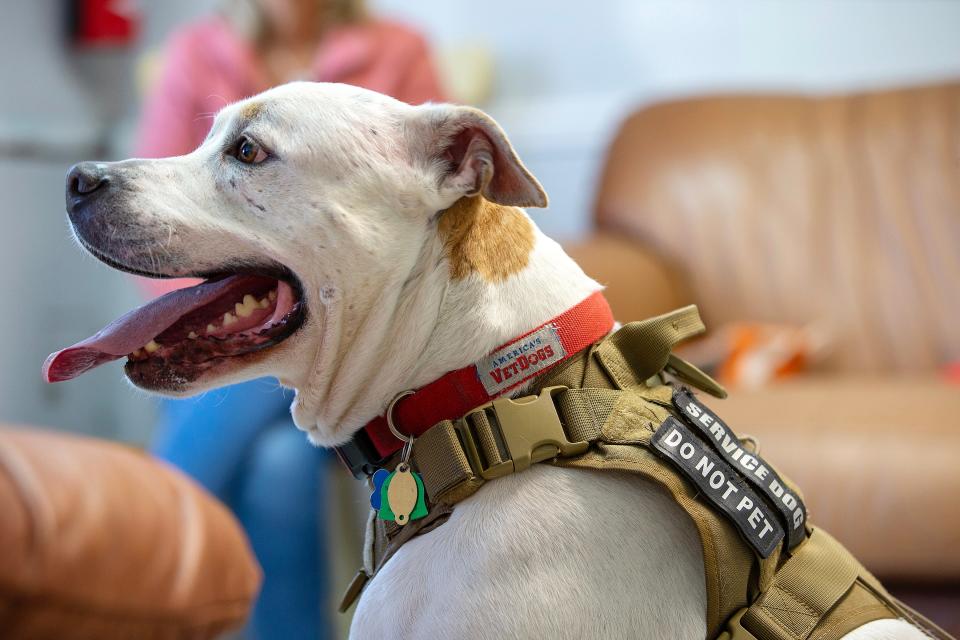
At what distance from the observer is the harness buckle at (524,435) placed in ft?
3.03

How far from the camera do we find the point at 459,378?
979 millimetres

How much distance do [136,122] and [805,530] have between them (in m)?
3.33

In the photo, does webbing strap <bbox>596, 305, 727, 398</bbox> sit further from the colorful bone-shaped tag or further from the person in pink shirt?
the person in pink shirt

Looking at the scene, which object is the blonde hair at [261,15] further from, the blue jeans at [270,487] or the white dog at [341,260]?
the white dog at [341,260]

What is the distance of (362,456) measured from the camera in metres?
1.05

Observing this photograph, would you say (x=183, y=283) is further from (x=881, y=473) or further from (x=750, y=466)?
(x=881, y=473)

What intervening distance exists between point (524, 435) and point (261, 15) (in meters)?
2.28

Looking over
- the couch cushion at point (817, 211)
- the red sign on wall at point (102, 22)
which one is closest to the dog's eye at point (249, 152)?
the couch cushion at point (817, 211)

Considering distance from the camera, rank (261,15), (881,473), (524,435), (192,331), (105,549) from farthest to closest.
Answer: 1. (261,15)
2. (881,473)
3. (192,331)
4. (524,435)
5. (105,549)

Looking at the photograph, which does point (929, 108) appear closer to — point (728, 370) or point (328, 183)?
point (728, 370)

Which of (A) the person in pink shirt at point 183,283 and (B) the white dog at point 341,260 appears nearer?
(B) the white dog at point 341,260

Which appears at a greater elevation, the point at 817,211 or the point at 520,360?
the point at 520,360

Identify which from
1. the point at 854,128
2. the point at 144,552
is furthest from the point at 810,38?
the point at 144,552

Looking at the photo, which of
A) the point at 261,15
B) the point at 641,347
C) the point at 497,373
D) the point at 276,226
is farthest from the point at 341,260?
the point at 261,15
